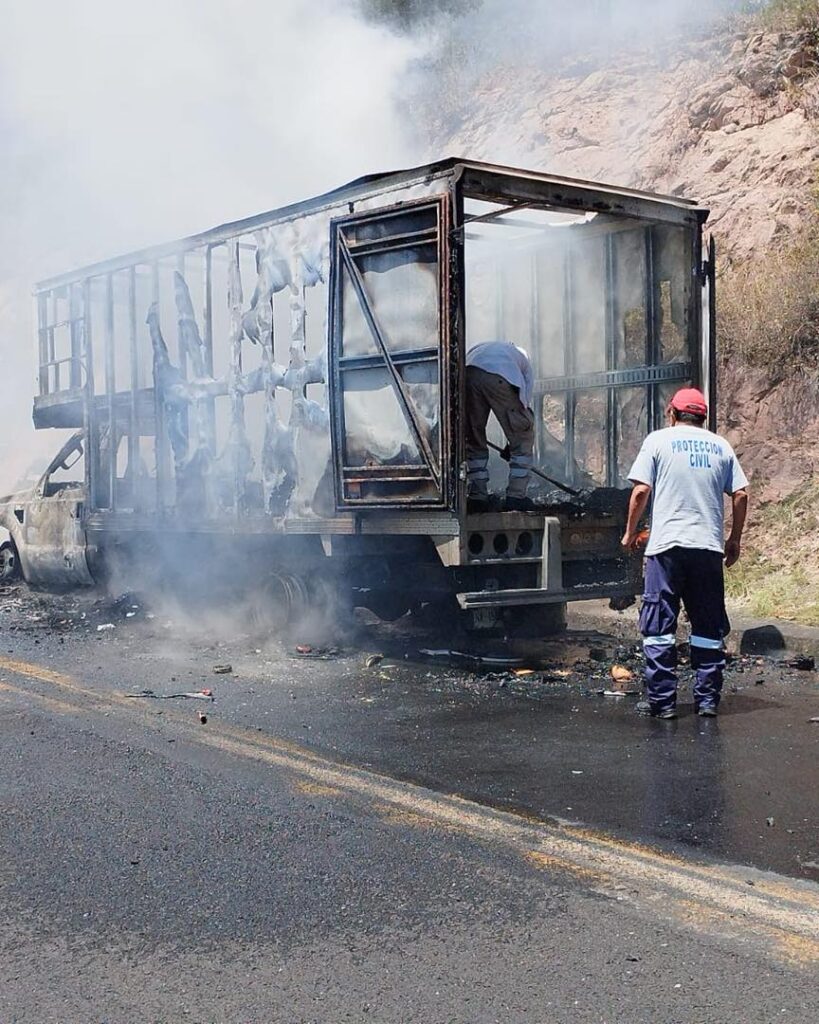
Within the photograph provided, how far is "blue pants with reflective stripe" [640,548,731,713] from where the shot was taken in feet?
21.4

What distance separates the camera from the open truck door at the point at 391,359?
7.66 meters

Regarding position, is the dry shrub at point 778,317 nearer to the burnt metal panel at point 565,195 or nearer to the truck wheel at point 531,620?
the burnt metal panel at point 565,195

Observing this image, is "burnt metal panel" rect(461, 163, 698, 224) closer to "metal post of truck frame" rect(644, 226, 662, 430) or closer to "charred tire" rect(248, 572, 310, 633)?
"metal post of truck frame" rect(644, 226, 662, 430)

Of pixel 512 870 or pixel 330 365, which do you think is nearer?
pixel 512 870

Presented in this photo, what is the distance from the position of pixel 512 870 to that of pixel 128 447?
7685 mm

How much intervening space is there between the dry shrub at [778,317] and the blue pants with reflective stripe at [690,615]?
19.8 ft

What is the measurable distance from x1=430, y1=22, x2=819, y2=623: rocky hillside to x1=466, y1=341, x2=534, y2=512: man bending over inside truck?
2311 millimetres

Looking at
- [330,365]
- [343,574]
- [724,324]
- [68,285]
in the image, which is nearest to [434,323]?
[330,365]

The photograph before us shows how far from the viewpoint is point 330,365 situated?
8.35 meters

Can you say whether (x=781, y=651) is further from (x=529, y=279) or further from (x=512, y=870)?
(x=512, y=870)

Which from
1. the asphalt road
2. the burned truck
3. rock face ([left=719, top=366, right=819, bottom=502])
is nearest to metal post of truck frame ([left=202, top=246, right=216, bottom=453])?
the burned truck

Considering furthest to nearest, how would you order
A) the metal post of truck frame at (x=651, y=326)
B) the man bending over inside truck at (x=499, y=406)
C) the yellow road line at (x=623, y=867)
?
the metal post of truck frame at (x=651, y=326) → the man bending over inside truck at (x=499, y=406) → the yellow road line at (x=623, y=867)

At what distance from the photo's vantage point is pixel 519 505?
8398 millimetres

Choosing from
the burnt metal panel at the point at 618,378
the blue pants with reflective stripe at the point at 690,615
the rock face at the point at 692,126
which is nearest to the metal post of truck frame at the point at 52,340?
the burnt metal panel at the point at 618,378
